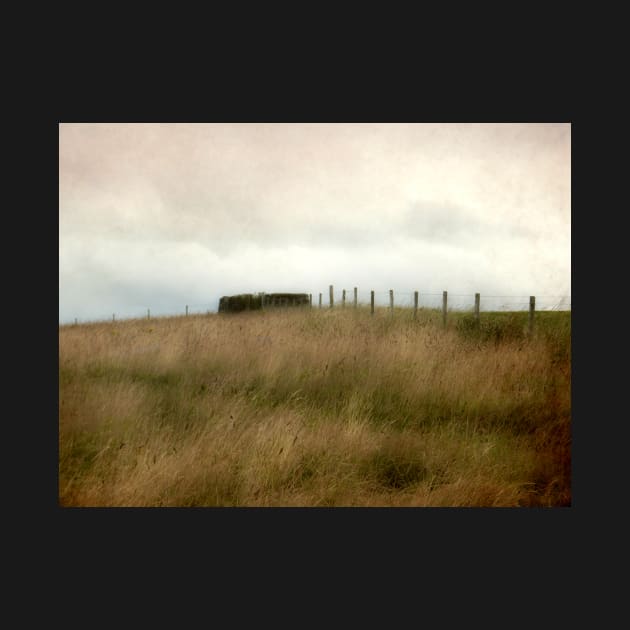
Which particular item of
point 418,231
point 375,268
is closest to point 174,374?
point 375,268

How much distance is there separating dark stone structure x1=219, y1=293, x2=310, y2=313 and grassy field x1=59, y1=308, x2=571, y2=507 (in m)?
2.13

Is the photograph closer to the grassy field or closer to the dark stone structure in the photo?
the grassy field

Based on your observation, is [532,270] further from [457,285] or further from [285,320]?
[285,320]

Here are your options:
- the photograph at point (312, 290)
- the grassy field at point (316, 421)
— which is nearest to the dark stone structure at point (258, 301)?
the grassy field at point (316, 421)

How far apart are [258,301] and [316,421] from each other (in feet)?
20.0

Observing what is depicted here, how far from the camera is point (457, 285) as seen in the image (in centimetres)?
488

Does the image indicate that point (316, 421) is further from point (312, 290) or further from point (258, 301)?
point (258, 301)

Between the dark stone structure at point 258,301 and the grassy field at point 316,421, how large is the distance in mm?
2128

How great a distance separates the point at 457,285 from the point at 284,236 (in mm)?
2126

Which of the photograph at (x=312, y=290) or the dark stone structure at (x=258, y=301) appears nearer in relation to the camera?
the photograph at (x=312, y=290)

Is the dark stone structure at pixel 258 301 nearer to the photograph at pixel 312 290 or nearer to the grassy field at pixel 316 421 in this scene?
the grassy field at pixel 316 421

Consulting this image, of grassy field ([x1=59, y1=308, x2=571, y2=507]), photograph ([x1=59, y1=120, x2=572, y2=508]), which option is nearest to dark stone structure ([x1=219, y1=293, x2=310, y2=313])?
grassy field ([x1=59, y1=308, x2=571, y2=507])

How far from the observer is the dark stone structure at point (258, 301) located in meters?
8.40

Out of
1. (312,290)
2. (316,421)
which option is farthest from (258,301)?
(316,421)
